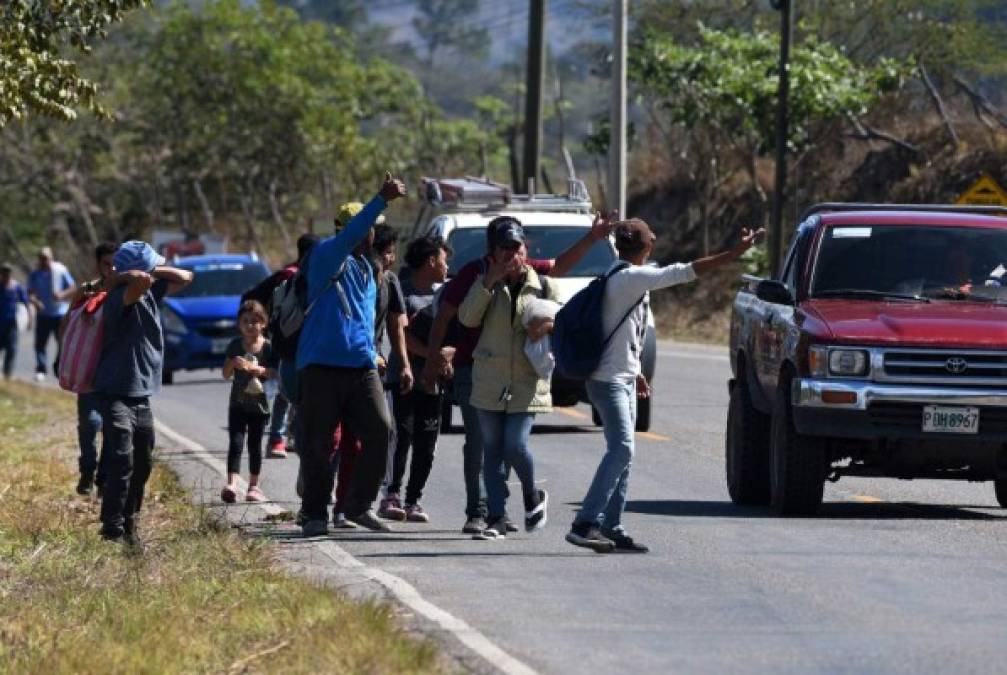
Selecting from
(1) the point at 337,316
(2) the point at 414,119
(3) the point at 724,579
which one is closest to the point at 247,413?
(1) the point at 337,316

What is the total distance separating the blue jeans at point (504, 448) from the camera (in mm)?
12375

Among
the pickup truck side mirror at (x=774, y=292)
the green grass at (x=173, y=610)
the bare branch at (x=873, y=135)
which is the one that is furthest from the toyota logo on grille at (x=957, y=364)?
the bare branch at (x=873, y=135)

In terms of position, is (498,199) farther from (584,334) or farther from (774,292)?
(584,334)

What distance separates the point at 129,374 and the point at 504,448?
1.97 metres

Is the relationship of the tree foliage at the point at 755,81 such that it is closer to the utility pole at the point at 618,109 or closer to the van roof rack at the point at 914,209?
the utility pole at the point at 618,109

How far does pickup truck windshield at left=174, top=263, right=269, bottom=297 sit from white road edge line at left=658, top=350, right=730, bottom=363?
6.06 m

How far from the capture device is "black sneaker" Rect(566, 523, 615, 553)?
11.9m

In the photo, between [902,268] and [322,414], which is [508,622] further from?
[902,268]

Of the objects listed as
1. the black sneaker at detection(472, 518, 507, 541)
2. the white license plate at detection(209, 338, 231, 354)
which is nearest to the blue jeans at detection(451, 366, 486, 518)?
the black sneaker at detection(472, 518, 507, 541)

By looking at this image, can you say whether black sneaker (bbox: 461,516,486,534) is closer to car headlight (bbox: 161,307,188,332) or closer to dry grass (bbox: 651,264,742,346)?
car headlight (bbox: 161,307,188,332)

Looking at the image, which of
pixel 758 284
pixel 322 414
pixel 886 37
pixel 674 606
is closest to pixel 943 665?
pixel 674 606

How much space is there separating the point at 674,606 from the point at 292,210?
60.2m

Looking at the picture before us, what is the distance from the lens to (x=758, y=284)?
1426cm

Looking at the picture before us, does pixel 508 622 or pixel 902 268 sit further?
pixel 902 268
